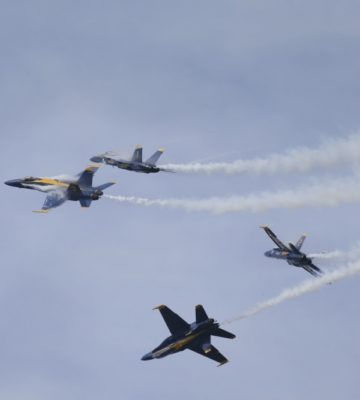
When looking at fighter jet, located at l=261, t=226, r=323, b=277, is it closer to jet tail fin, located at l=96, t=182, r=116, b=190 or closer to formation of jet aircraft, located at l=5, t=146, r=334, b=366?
formation of jet aircraft, located at l=5, t=146, r=334, b=366

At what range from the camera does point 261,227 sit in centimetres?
12469

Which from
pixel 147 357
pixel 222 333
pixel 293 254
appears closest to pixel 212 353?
pixel 222 333

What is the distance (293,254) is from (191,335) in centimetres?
1921

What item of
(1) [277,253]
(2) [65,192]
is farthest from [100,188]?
(1) [277,253]

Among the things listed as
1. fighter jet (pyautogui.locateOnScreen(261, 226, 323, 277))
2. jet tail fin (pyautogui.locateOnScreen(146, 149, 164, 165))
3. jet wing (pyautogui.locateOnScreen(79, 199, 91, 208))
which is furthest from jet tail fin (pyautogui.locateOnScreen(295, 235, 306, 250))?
jet wing (pyautogui.locateOnScreen(79, 199, 91, 208))

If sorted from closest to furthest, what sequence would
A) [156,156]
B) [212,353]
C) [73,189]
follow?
[212,353] < [73,189] < [156,156]

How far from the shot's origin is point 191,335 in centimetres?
10356

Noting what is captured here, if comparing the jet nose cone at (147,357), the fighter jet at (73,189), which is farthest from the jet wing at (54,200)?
the jet nose cone at (147,357)

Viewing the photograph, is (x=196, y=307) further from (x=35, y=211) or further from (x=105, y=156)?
(x=105, y=156)

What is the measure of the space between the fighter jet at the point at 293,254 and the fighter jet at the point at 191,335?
16.5m

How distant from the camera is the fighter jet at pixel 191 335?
4050 inches

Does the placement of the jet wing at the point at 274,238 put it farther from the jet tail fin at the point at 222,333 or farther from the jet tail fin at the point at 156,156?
the jet tail fin at the point at 222,333

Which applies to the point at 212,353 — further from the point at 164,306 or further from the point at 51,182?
the point at 51,182

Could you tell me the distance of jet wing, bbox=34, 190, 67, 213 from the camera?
113m
